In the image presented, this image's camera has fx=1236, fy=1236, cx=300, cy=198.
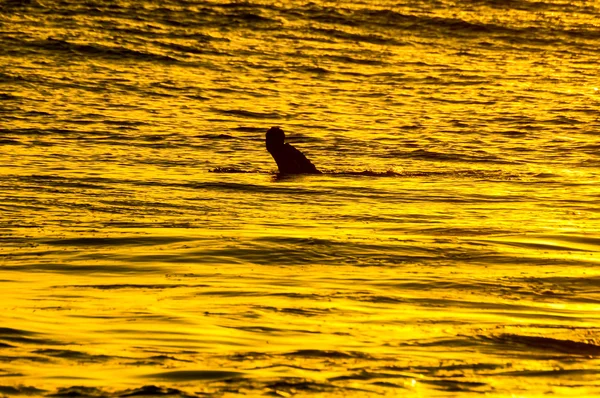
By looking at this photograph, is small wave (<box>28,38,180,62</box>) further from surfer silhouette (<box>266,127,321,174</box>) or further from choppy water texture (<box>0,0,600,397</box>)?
surfer silhouette (<box>266,127,321,174</box>)

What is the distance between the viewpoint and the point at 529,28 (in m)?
30.6

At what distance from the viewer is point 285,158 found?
13.0 metres

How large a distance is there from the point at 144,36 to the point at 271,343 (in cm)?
2127

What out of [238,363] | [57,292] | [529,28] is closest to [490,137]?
[57,292]

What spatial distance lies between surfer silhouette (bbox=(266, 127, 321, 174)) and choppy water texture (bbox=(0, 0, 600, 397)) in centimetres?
19

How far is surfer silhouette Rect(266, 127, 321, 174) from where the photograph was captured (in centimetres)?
1295

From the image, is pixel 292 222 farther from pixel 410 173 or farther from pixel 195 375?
pixel 195 375

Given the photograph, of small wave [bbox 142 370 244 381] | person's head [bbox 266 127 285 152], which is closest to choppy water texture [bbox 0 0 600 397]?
small wave [bbox 142 370 244 381]

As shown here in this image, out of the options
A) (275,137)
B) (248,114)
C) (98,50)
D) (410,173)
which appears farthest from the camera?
(98,50)

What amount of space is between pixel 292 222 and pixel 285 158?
10.4 feet

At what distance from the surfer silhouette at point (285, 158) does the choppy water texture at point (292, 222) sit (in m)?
0.19

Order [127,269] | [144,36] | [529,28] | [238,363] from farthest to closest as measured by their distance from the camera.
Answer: [529,28] → [144,36] → [127,269] → [238,363]

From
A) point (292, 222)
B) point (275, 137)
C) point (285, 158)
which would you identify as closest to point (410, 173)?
point (285, 158)

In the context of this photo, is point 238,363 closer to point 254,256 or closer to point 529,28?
point 254,256
